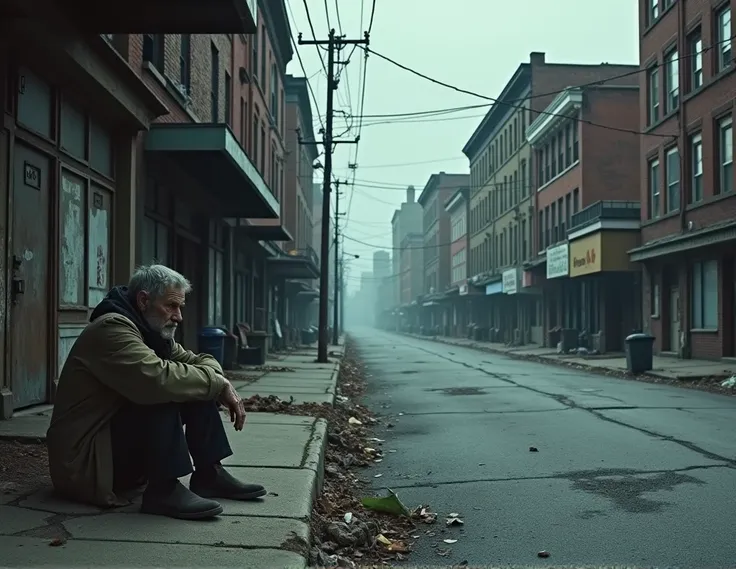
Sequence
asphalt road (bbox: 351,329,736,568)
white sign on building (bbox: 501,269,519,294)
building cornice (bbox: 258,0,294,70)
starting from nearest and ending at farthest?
asphalt road (bbox: 351,329,736,568) < building cornice (bbox: 258,0,294,70) < white sign on building (bbox: 501,269,519,294)

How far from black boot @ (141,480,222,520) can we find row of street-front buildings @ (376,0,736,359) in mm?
19986

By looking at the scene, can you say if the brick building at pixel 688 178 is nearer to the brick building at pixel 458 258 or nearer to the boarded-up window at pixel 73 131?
the boarded-up window at pixel 73 131

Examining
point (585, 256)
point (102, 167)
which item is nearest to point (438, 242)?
point (585, 256)

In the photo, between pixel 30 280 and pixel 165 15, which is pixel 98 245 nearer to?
pixel 30 280

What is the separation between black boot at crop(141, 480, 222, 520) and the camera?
455cm

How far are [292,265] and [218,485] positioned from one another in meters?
30.2

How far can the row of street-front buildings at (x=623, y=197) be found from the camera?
24.7 metres

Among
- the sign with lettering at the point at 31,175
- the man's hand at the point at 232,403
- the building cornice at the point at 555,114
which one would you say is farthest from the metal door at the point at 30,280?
the building cornice at the point at 555,114

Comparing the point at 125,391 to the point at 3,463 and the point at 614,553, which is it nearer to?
the point at 3,463

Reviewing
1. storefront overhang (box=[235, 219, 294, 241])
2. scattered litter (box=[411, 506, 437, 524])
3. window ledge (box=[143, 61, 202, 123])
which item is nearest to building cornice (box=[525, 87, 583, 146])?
storefront overhang (box=[235, 219, 294, 241])

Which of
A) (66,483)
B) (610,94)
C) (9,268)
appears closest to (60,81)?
(9,268)

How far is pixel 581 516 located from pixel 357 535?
1.63 m

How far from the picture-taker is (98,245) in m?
11.2

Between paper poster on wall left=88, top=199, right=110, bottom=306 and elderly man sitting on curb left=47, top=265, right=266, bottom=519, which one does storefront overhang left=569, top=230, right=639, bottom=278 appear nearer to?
paper poster on wall left=88, top=199, right=110, bottom=306
